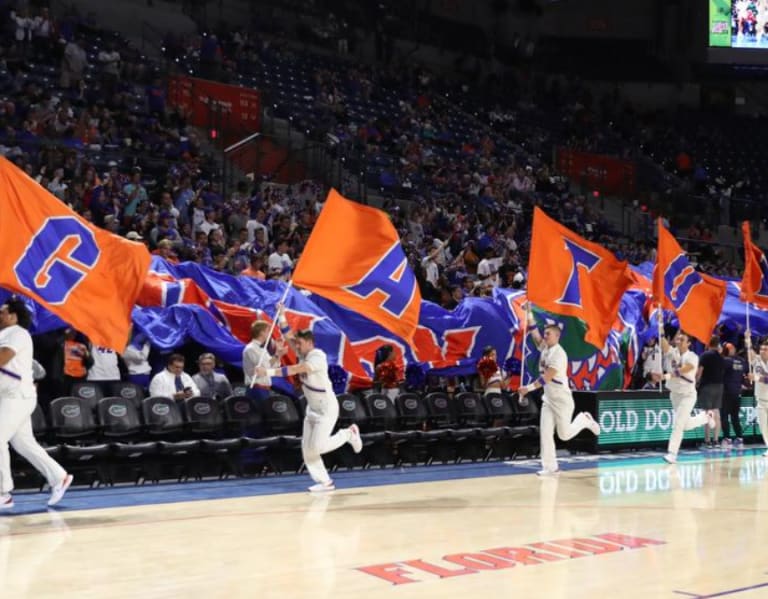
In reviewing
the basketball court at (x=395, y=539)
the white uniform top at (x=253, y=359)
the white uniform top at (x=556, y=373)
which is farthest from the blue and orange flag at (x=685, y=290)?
the white uniform top at (x=253, y=359)

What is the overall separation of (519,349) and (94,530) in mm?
9813

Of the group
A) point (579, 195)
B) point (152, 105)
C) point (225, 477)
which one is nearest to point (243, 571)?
point (225, 477)

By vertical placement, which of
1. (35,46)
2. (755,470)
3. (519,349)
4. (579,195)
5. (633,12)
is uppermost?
(633,12)

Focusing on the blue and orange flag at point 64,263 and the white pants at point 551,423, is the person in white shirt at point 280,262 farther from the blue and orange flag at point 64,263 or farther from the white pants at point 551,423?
the blue and orange flag at point 64,263

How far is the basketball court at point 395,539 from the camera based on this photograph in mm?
8125

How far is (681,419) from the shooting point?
57.7 feet

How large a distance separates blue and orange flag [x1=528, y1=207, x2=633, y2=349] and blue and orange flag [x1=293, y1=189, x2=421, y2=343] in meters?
3.02

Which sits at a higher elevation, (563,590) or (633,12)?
(633,12)

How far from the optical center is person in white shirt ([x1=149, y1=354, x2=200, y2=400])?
1380 centimetres

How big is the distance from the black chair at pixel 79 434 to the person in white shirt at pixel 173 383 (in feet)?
3.39

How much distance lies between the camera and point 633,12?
4097 centimetres

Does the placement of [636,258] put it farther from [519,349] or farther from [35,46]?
[35,46]

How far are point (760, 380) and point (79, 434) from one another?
11.6 metres

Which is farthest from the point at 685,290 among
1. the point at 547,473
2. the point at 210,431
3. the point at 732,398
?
the point at 210,431
